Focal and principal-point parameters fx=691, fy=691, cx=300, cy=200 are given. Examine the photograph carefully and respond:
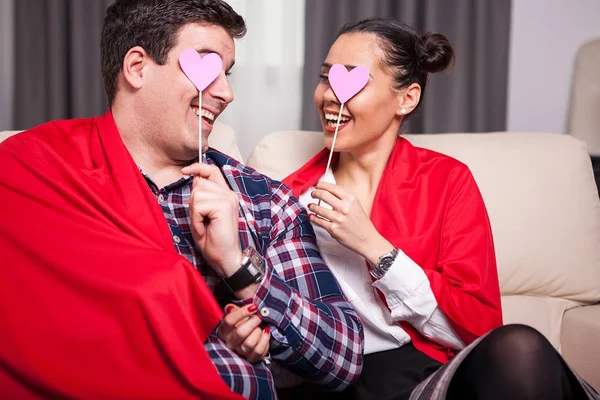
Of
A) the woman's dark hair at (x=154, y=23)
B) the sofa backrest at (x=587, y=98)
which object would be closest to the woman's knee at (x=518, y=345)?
the woman's dark hair at (x=154, y=23)

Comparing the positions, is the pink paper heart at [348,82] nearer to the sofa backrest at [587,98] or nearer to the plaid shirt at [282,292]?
the plaid shirt at [282,292]

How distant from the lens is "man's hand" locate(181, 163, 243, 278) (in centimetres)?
124

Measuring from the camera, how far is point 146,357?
1160 mm

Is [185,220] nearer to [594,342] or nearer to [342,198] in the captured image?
[342,198]

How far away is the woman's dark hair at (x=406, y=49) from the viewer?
1667 mm

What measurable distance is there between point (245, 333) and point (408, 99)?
0.79m

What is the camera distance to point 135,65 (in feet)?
4.82

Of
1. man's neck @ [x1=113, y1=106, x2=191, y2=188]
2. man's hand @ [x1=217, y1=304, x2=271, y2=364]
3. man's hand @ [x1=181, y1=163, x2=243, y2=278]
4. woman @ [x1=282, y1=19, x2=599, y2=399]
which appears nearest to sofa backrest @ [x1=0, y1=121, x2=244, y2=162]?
woman @ [x1=282, y1=19, x2=599, y2=399]

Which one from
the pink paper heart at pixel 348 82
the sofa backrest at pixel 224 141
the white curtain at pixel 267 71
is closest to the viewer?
the pink paper heart at pixel 348 82

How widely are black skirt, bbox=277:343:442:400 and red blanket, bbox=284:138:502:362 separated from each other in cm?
3

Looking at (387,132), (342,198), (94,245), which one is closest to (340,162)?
(387,132)

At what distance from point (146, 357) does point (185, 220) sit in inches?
14.1

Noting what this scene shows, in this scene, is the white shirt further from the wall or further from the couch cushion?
the wall

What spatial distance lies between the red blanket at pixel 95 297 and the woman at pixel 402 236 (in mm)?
381
